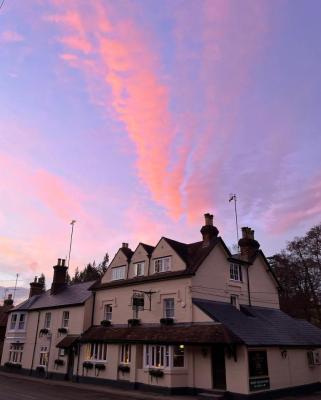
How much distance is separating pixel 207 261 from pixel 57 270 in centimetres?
2100

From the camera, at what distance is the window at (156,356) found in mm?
23350

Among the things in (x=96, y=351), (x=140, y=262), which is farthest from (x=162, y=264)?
(x=96, y=351)

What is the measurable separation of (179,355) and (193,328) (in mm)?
2225

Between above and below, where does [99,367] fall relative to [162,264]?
below

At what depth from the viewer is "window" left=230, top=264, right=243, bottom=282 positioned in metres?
28.0

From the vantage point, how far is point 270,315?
27906 millimetres

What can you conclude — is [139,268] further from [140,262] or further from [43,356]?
[43,356]

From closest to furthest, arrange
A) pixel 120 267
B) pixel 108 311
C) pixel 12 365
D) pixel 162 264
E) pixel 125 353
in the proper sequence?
pixel 125 353
pixel 162 264
pixel 108 311
pixel 120 267
pixel 12 365

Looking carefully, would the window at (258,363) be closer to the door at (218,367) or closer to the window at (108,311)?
the door at (218,367)

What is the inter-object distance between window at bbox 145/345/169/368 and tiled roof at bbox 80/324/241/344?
76 cm

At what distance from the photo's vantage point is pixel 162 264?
2798 centimetres

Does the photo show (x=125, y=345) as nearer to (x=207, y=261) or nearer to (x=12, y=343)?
(x=207, y=261)

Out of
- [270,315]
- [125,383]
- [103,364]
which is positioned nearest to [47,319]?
[103,364]

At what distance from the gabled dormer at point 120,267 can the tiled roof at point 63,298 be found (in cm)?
276
